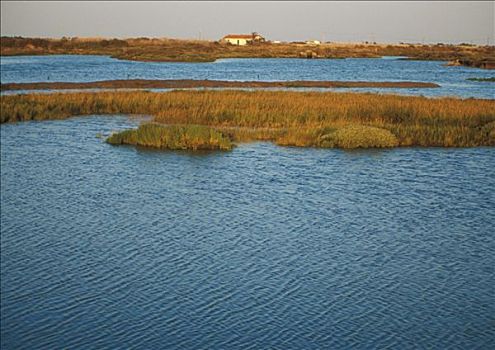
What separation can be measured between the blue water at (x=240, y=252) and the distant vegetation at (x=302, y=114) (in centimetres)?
373

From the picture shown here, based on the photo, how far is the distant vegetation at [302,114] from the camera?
29.4 metres

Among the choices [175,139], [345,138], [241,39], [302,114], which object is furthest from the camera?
[241,39]

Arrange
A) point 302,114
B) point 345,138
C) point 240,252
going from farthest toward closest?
point 302,114 → point 345,138 → point 240,252

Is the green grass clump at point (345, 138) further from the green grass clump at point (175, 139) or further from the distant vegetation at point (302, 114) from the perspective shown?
the green grass clump at point (175, 139)

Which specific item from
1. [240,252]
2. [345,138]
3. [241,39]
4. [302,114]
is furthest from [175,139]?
[241,39]

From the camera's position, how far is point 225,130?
3136 centimetres

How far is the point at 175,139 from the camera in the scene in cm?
2706

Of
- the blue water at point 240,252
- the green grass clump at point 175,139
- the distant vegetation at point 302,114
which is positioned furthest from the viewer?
the distant vegetation at point 302,114

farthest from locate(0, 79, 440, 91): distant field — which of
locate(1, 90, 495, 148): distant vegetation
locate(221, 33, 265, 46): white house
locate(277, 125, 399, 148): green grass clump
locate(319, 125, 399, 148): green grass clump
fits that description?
locate(221, 33, 265, 46): white house

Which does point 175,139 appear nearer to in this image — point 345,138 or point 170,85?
point 345,138

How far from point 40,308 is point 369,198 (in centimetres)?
1171

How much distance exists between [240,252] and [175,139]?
1259cm

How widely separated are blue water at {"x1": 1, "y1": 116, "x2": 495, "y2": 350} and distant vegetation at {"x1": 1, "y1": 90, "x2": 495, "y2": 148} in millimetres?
3735

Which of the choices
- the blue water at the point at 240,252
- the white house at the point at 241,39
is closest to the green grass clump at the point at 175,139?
the blue water at the point at 240,252
